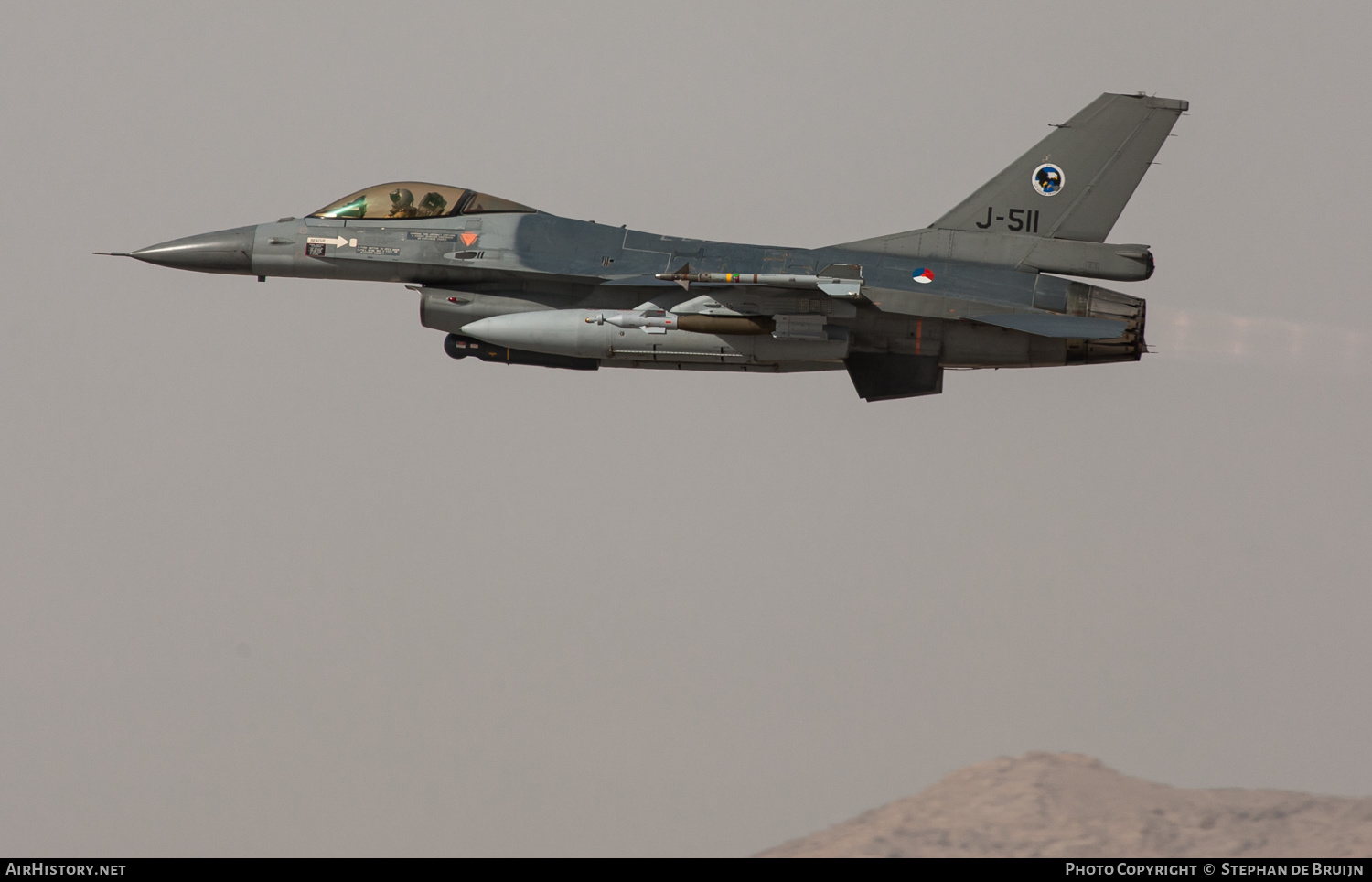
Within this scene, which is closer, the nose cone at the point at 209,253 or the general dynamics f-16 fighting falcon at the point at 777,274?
the general dynamics f-16 fighting falcon at the point at 777,274

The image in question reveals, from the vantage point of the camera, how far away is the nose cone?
60.5ft

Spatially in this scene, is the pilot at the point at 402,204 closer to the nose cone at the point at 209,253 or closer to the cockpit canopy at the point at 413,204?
the cockpit canopy at the point at 413,204

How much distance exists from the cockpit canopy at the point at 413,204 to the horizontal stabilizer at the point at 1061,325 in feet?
19.6

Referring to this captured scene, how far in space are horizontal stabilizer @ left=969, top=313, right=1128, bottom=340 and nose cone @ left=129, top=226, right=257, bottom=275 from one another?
8895 millimetres

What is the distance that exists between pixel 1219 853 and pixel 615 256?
70.0 feet

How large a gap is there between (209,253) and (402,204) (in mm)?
2482

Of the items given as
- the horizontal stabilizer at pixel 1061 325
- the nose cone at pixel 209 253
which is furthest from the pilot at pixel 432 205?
the horizontal stabilizer at pixel 1061 325

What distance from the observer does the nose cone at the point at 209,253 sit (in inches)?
727

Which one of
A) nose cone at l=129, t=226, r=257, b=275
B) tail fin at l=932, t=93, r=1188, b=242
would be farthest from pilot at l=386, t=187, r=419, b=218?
tail fin at l=932, t=93, r=1188, b=242

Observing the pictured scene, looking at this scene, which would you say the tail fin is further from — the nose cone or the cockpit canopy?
the nose cone

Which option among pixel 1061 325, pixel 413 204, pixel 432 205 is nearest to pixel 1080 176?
pixel 1061 325

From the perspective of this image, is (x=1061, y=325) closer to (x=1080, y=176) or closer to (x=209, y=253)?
(x=1080, y=176)
